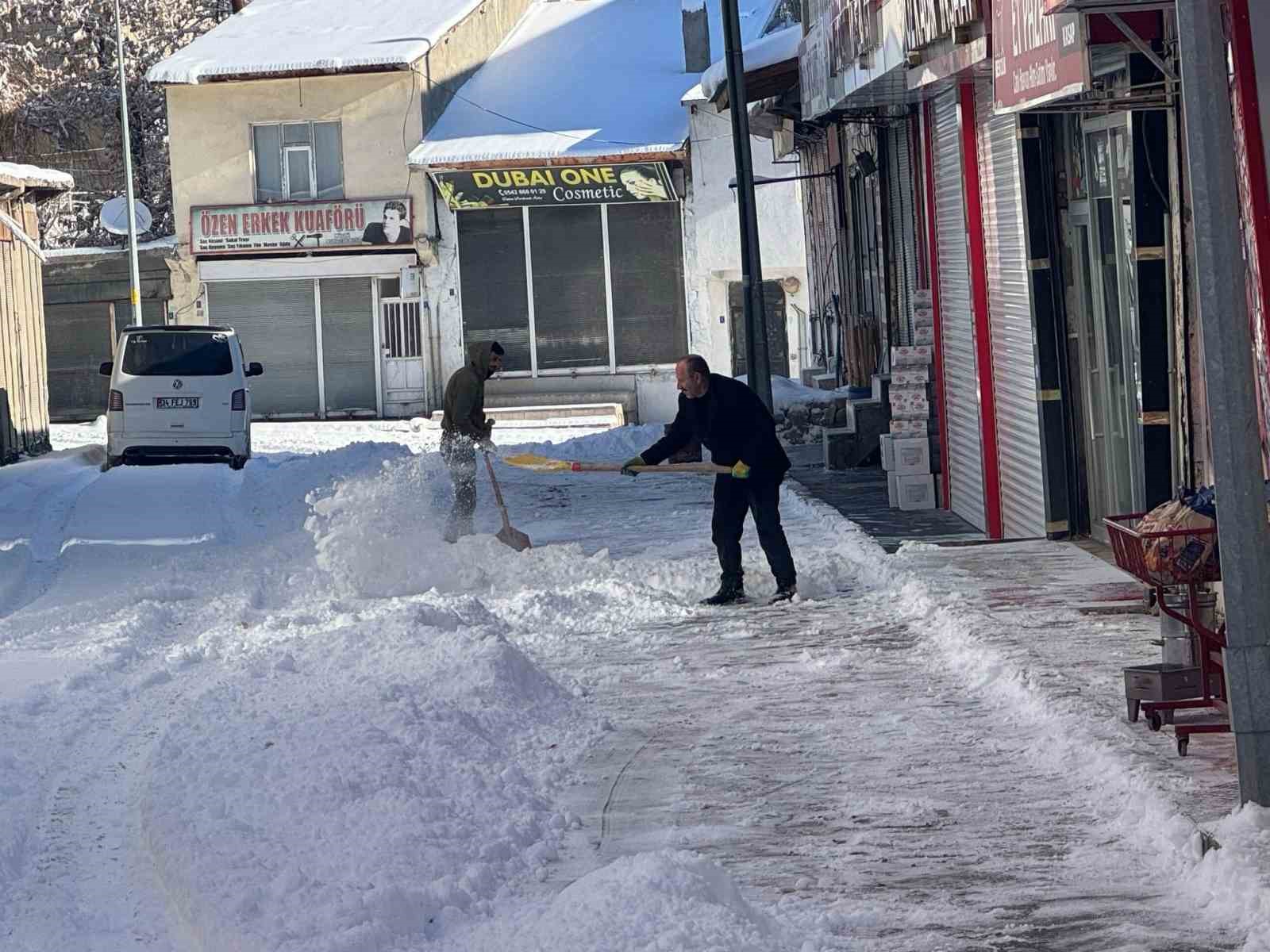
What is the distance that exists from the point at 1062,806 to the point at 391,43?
31205mm

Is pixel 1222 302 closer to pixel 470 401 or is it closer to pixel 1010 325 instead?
pixel 1010 325

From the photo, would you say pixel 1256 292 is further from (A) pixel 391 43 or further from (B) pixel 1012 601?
(A) pixel 391 43

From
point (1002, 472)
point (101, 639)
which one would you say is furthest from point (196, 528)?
point (1002, 472)

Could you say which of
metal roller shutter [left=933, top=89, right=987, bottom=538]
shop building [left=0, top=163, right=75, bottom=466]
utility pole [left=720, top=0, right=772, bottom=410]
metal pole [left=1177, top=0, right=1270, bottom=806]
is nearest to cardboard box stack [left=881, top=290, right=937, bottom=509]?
metal roller shutter [left=933, top=89, right=987, bottom=538]

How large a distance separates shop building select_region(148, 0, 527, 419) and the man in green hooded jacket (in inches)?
838

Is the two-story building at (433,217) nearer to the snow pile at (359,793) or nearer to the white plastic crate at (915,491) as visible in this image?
the white plastic crate at (915,491)

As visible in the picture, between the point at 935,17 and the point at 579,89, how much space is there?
2474cm

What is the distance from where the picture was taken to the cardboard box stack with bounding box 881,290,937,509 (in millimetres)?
16891

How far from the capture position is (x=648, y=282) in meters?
35.8

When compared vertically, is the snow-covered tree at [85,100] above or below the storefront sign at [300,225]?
above

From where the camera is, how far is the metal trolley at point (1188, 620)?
22.0ft

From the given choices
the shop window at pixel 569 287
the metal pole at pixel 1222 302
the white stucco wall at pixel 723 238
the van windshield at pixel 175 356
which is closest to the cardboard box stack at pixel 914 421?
the van windshield at pixel 175 356

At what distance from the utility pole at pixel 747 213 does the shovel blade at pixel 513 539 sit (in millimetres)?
5761

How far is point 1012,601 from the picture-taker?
10.8 m
